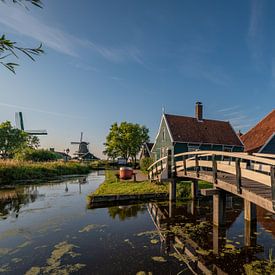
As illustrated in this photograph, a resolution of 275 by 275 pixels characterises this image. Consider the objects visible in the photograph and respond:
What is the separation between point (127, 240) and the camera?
7.98 meters

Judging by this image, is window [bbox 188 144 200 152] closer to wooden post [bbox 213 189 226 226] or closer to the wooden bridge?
the wooden bridge

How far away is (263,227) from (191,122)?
1997cm

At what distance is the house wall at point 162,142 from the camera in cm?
2641

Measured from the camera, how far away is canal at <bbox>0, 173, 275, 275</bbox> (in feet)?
20.1

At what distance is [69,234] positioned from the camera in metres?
8.59

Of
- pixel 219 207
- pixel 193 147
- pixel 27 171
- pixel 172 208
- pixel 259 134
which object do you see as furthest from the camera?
pixel 259 134

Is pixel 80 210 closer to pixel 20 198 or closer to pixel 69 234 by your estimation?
pixel 69 234

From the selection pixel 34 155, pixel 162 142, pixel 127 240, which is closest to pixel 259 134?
pixel 162 142

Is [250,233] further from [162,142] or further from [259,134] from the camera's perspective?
[259,134]

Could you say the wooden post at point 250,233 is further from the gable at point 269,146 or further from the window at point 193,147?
the gable at point 269,146

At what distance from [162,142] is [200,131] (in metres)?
4.66

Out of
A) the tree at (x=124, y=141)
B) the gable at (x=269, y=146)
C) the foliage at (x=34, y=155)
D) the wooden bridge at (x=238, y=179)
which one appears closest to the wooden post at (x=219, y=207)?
the wooden bridge at (x=238, y=179)

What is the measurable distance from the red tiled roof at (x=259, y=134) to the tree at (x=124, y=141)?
1096 inches

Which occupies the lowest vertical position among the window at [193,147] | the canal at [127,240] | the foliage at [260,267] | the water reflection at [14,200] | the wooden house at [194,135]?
the water reflection at [14,200]
